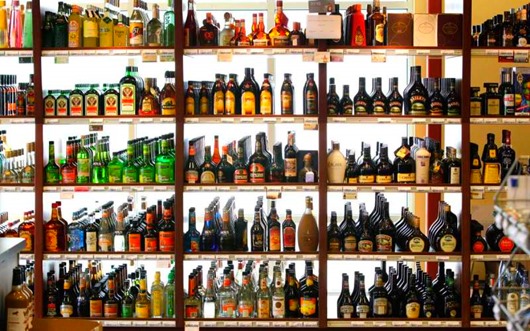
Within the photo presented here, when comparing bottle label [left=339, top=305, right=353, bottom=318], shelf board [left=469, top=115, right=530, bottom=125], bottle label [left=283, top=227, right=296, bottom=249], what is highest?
shelf board [left=469, top=115, right=530, bottom=125]

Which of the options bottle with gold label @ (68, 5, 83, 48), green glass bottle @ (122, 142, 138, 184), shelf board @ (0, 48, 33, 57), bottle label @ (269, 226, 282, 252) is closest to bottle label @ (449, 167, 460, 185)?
bottle label @ (269, 226, 282, 252)

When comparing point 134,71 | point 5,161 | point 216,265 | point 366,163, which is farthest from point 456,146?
point 5,161

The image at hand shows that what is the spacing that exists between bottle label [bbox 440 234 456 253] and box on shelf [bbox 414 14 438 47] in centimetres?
135

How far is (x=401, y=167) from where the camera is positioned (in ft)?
19.6

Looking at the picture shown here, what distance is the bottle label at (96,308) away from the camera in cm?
595

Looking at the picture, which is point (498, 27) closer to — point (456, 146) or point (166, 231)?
point (456, 146)

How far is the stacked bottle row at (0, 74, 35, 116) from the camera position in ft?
20.0

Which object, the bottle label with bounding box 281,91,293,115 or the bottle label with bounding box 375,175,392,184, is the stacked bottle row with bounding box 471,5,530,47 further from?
the bottle label with bounding box 281,91,293,115

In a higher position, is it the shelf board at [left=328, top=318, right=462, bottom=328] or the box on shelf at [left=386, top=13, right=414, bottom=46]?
the box on shelf at [left=386, top=13, right=414, bottom=46]

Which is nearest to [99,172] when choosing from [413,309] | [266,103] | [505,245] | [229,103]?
[229,103]

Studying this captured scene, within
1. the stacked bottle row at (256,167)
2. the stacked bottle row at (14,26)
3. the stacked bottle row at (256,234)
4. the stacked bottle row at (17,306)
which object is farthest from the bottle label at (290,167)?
the stacked bottle row at (17,306)

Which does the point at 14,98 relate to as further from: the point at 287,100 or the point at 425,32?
the point at 425,32

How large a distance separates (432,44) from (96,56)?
239 centimetres

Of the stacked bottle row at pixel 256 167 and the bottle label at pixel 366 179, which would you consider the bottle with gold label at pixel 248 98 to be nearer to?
the stacked bottle row at pixel 256 167
